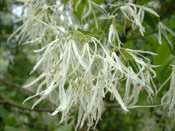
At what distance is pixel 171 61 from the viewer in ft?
2.45

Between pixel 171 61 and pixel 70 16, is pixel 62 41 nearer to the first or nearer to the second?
pixel 70 16

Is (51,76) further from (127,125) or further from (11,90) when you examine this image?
(11,90)

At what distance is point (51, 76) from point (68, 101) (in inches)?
3.4

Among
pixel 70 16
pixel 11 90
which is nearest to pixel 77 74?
pixel 70 16

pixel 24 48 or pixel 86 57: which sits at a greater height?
pixel 86 57

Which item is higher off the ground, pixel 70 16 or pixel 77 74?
pixel 70 16

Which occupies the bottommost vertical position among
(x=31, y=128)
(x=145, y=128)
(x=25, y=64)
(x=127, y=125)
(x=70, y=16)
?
(x=127, y=125)

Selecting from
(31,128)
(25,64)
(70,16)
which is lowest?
(31,128)

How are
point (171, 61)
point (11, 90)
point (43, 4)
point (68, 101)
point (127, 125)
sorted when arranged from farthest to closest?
point (11, 90), point (127, 125), point (43, 4), point (171, 61), point (68, 101)

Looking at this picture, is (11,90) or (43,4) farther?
(11,90)

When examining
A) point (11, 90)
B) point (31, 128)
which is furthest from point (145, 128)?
point (11, 90)

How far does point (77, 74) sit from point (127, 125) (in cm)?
124

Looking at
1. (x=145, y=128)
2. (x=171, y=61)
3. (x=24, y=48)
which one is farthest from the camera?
(x=24, y=48)

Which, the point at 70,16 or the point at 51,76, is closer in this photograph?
the point at 51,76
